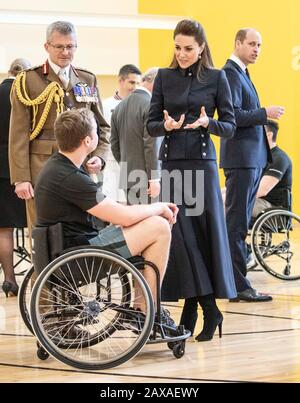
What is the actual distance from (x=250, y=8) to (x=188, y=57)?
18.0 feet

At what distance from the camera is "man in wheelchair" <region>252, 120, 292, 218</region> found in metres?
5.51

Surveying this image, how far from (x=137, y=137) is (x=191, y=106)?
1696 millimetres

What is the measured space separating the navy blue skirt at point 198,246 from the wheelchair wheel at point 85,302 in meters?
0.24

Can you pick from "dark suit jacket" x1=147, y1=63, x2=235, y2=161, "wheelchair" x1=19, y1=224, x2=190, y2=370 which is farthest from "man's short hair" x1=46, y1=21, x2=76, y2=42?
"wheelchair" x1=19, y1=224, x2=190, y2=370

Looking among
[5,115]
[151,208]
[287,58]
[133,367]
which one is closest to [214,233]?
[151,208]

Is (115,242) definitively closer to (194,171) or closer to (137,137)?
(194,171)

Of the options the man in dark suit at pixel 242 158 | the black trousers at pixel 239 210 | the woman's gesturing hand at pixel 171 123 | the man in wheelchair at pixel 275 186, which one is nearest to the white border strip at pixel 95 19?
the man in wheelchair at pixel 275 186

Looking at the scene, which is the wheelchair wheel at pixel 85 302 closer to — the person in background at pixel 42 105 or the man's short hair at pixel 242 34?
the person in background at pixel 42 105

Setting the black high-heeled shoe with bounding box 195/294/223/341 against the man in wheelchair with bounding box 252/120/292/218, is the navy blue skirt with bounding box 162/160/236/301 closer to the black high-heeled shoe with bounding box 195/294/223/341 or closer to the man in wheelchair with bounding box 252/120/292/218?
the black high-heeled shoe with bounding box 195/294/223/341

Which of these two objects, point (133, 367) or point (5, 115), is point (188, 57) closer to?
point (133, 367)

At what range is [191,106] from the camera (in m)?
3.52

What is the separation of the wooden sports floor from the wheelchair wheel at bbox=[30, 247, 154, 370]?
9 cm
